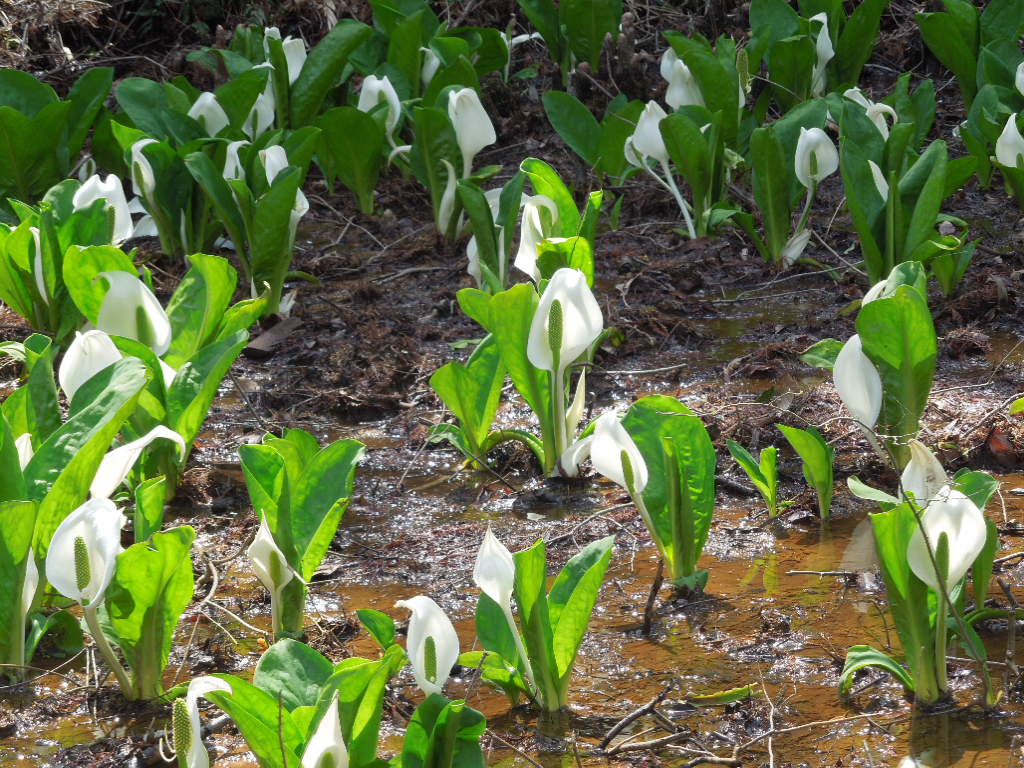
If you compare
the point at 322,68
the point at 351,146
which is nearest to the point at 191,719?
the point at 351,146

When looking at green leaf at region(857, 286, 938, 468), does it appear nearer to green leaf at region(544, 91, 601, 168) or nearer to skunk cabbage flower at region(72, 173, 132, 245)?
skunk cabbage flower at region(72, 173, 132, 245)

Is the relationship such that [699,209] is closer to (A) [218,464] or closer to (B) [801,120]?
(B) [801,120]

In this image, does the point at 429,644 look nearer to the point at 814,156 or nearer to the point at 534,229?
the point at 534,229

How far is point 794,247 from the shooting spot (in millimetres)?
3799

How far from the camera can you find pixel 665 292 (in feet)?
12.4

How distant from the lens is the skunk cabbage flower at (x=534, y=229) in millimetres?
2811

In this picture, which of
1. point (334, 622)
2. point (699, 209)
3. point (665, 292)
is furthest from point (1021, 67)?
point (334, 622)

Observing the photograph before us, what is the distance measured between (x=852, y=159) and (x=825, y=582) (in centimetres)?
144

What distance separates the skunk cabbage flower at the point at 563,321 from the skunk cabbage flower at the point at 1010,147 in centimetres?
189

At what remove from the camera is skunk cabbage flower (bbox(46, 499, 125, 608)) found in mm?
1648

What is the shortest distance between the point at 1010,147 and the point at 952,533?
235 cm

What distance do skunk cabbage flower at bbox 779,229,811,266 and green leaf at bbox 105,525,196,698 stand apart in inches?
97.6

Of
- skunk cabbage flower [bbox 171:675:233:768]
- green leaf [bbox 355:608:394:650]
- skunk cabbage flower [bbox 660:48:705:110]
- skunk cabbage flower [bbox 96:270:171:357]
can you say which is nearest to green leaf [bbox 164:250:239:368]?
skunk cabbage flower [bbox 96:270:171:357]

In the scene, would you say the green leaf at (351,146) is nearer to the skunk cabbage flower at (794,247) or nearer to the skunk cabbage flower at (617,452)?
the skunk cabbage flower at (794,247)
